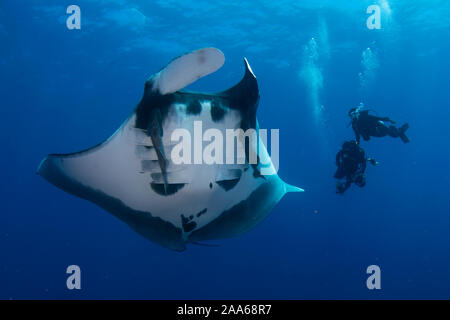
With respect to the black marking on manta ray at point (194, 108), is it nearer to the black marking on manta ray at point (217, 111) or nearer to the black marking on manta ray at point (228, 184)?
the black marking on manta ray at point (217, 111)

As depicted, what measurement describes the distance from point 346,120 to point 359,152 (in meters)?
39.0

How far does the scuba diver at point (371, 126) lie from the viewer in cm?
733

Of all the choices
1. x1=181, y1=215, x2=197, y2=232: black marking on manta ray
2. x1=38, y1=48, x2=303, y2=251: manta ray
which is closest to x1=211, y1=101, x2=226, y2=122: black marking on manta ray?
x1=38, y1=48, x2=303, y2=251: manta ray

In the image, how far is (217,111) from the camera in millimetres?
2803

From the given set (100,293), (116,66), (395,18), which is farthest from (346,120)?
(100,293)

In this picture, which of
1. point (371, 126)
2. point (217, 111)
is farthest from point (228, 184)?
point (371, 126)

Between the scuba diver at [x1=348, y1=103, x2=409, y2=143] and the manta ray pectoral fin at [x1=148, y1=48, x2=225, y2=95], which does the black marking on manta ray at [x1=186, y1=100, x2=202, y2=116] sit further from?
the scuba diver at [x1=348, y1=103, x2=409, y2=143]

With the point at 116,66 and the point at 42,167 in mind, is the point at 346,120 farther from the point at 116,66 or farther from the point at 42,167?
the point at 42,167

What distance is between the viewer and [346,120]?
1726 inches

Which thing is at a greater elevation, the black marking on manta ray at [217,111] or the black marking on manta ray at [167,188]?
the black marking on manta ray at [217,111]

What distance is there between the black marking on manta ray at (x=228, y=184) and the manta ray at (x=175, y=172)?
0.01 m

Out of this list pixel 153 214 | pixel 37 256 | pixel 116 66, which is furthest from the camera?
pixel 37 256

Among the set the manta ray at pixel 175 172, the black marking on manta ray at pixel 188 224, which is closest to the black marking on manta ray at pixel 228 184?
the manta ray at pixel 175 172

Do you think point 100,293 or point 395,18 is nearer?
point 395,18
